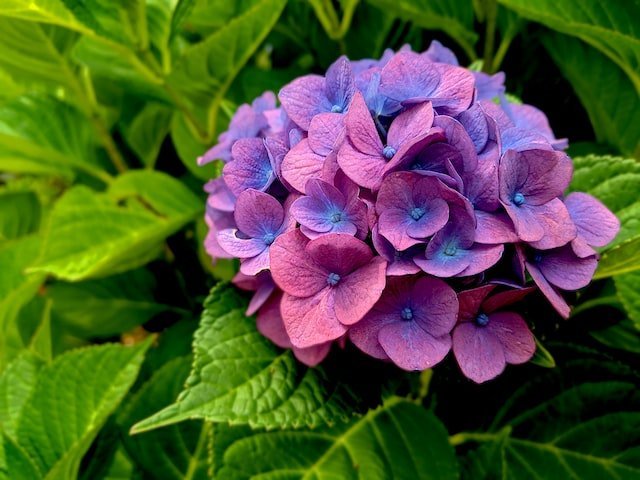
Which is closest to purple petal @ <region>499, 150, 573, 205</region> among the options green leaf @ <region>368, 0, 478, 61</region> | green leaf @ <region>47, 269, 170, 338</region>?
green leaf @ <region>368, 0, 478, 61</region>

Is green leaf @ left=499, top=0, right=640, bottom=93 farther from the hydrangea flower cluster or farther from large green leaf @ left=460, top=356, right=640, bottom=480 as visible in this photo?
large green leaf @ left=460, top=356, right=640, bottom=480

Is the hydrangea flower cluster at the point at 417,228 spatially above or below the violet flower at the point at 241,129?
above

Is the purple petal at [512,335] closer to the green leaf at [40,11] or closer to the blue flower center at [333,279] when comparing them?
the blue flower center at [333,279]

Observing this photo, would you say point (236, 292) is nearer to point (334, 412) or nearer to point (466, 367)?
point (334, 412)

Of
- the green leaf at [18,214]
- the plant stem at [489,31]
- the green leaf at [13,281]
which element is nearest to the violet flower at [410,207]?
the plant stem at [489,31]

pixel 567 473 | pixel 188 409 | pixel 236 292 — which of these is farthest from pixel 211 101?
pixel 567 473

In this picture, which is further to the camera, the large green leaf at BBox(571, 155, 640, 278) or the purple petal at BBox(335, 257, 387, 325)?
the large green leaf at BBox(571, 155, 640, 278)
